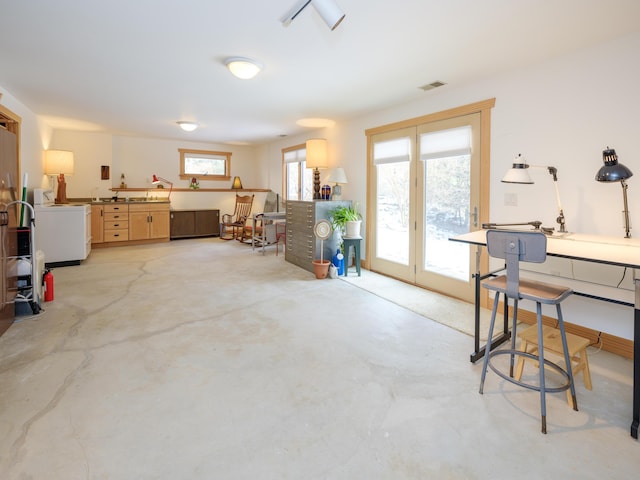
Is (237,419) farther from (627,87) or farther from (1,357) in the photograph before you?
(627,87)

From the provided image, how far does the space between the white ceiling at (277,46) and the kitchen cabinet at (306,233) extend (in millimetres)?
1362

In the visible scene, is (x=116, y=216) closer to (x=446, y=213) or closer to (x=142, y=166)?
(x=142, y=166)

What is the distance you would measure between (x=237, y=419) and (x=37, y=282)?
2818mm

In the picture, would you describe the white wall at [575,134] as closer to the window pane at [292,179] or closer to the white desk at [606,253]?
the white desk at [606,253]

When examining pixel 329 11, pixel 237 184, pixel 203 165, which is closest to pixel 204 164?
pixel 203 165

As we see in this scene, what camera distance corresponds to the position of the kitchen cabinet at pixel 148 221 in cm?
711

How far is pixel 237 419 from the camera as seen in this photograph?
5.93 feet

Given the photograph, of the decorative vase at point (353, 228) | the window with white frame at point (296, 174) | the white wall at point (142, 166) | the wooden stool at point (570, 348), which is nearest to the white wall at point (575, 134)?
the wooden stool at point (570, 348)

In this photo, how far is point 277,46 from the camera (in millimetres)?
2822

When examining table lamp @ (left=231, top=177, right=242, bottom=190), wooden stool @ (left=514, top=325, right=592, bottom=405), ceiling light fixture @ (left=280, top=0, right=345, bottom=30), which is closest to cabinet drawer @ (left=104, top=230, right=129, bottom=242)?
table lamp @ (left=231, top=177, right=242, bottom=190)

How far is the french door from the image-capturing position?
3701 mm

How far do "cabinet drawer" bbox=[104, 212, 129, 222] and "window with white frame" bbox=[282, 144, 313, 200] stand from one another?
3.25 m

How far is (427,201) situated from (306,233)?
1.83m

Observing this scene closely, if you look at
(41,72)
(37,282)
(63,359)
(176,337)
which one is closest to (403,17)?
(176,337)
